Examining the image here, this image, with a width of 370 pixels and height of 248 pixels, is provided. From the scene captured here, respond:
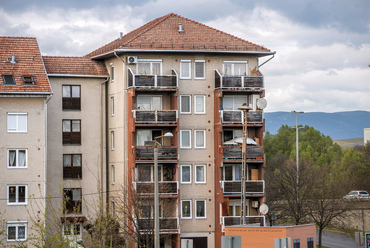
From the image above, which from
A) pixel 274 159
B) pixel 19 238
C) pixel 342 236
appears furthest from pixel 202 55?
pixel 274 159

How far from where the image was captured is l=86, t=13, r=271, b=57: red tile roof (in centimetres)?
5953

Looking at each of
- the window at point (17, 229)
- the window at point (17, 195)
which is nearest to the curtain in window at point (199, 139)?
the window at point (17, 195)

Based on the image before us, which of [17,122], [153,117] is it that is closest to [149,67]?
[153,117]

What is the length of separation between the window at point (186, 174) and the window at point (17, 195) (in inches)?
478

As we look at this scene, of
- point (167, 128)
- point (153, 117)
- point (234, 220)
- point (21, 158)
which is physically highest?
point (153, 117)

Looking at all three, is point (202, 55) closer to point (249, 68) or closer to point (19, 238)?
point (249, 68)

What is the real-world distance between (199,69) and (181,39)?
2.77 m

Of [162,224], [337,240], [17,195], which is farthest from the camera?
[337,240]

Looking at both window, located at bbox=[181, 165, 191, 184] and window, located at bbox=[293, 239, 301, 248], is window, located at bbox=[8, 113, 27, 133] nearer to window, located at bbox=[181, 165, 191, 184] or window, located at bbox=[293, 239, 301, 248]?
window, located at bbox=[181, 165, 191, 184]

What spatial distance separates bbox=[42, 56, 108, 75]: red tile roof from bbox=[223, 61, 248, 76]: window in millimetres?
9810

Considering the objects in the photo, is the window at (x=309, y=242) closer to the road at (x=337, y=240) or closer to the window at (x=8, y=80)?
the window at (x=8, y=80)

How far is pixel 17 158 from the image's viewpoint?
184 feet

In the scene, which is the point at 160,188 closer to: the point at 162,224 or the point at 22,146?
the point at 162,224

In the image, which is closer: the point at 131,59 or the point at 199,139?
the point at 131,59
